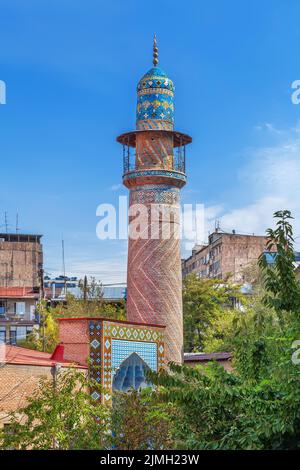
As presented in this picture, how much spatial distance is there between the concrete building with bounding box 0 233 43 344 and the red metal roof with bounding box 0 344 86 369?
25.7 metres

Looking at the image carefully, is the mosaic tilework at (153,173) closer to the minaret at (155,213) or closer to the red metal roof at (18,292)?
the minaret at (155,213)

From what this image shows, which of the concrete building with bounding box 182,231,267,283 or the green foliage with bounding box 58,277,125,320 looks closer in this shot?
the green foliage with bounding box 58,277,125,320

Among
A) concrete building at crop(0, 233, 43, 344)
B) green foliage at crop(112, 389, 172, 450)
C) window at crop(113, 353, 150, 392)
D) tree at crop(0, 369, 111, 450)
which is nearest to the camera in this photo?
green foliage at crop(112, 389, 172, 450)

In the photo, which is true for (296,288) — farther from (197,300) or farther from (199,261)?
(199,261)

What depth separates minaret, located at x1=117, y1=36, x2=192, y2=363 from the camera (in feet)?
91.0

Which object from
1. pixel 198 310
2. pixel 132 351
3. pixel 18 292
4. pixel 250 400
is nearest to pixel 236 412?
pixel 250 400

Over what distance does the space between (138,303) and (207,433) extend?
17017 mm

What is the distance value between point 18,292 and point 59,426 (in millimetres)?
36496

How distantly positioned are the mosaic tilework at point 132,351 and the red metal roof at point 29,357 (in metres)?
1.46

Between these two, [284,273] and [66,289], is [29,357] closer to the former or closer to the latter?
[284,273]

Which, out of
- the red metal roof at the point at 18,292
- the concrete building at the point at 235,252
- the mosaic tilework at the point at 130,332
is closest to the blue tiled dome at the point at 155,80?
the mosaic tilework at the point at 130,332

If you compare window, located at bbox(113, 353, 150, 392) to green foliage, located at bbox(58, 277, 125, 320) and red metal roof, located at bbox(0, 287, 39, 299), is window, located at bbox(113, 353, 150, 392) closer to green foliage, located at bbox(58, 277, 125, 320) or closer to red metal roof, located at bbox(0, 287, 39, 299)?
green foliage, located at bbox(58, 277, 125, 320)

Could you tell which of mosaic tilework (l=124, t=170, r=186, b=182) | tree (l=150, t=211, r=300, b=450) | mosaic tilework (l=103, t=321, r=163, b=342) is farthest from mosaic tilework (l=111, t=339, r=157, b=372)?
tree (l=150, t=211, r=300, b=450)
